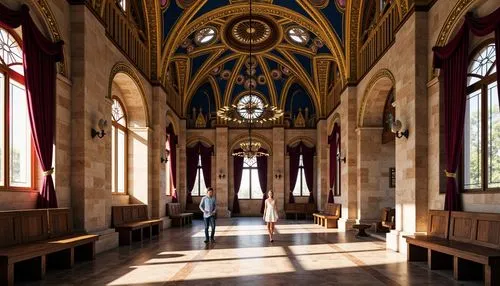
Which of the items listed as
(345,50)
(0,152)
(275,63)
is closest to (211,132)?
(275,63)

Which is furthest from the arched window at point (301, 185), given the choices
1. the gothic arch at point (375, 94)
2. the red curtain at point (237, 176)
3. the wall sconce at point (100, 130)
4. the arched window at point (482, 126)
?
the arched window at point (482, 126)

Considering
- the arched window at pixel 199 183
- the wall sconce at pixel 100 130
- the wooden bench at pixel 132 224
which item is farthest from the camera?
the arched window at pixel 199 183

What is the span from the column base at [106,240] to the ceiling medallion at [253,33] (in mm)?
10790

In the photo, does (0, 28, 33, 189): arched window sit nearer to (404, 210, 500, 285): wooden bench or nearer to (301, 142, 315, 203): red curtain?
(404, 210, 500, 285): wooden bench

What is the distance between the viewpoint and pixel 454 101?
30.9ft

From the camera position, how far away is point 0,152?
8.45 m

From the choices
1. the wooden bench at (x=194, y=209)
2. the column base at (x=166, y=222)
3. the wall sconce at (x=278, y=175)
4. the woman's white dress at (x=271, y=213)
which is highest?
the wall sconce at (x=278, y=175)

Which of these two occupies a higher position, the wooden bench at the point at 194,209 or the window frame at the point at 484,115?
the window frame at the point at 484,115

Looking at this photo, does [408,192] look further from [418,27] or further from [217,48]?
[217,48]

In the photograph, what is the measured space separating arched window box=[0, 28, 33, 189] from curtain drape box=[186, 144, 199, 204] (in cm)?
1827

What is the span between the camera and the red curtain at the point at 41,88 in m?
8.56

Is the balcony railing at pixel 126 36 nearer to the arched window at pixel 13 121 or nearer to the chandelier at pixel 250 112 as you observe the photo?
the chandelier at pixel 250 112

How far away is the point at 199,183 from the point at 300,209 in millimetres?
6064

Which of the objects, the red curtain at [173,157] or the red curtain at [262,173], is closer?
the red curtain at [173,157]
